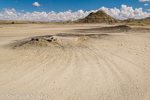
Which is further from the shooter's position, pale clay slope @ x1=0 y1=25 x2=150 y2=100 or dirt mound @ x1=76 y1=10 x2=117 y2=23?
dirt mound @ x1=76 y1=10 x2=117 y2=23

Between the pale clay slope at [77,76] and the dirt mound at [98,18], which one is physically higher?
the dirt mound at [98,18]

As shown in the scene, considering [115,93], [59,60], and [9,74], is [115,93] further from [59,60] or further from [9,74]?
[9,74]

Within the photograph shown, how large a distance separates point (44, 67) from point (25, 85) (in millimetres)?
1062

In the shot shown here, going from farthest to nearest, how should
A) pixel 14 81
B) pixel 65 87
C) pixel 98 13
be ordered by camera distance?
pixel 98 13 < pixel 14 81 < pixel 65 87

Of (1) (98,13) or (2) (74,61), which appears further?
(1) (98,13)

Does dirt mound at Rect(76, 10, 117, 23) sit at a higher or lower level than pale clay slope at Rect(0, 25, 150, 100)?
higher

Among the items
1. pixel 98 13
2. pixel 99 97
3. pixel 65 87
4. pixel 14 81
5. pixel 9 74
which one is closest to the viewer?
pixel 99 97

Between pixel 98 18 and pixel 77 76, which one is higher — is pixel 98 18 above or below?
above

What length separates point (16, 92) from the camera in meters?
2.75

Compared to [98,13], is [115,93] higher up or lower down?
lower down

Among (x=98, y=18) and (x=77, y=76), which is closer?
(x=77, y=76)

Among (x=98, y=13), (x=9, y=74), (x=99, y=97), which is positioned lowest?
(x=99, y=97)

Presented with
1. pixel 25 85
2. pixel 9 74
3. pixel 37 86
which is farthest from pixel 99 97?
pixel 9 74

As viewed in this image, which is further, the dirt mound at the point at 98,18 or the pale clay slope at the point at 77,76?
the dirt mound at the point at 98,18
